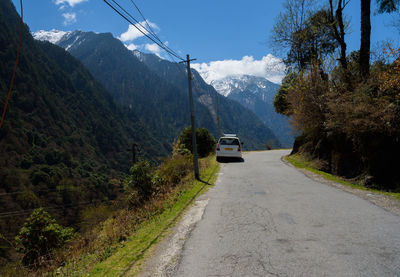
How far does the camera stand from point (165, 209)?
838cm

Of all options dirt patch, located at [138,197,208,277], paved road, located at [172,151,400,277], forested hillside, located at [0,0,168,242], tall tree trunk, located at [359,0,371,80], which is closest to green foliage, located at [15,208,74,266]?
dirt patch, located at [138,197,208,277]

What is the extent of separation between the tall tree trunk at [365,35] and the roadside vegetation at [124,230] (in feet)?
29.4

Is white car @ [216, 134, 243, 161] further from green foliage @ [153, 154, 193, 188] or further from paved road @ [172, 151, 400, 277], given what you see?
paved road @ [172, 151, 400, 277]

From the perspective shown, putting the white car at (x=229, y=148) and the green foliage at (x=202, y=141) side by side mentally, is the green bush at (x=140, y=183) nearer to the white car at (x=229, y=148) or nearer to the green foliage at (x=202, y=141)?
the white car at (x=229, y=148)

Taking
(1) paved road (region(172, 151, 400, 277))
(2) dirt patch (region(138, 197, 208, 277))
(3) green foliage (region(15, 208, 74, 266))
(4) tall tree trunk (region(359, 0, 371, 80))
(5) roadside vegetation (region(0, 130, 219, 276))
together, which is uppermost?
(4) tall tree trunk (region(359, 0, 371, 80))

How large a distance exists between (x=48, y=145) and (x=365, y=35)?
147494 mm

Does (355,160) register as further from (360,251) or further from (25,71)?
(25,71)

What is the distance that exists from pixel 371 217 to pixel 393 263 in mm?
2222

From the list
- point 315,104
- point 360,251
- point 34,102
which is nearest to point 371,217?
point 360,251

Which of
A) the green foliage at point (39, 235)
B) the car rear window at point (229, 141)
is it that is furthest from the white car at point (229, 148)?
the green foliage at point (39, 235)

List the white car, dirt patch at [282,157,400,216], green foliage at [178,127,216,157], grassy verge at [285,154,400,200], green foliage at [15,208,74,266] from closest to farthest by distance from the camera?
dirt patch at [282,157,400,216], grassy verge at [285,154,400,200], green foliage at [15,208,74,266], the white car, green foliage at [178,127,216,157]

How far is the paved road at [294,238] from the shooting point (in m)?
3.51

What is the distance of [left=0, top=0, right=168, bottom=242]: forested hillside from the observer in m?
77.8

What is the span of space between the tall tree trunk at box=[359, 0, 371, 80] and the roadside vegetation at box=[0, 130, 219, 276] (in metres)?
8.97
